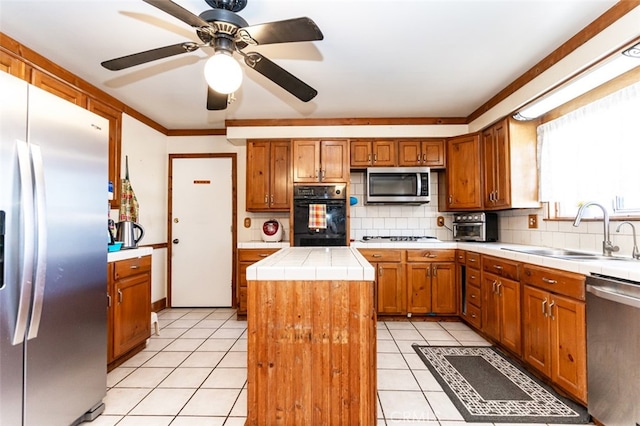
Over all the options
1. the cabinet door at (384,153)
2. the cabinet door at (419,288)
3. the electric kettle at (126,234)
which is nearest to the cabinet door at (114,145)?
the electric kettle at (126,234)

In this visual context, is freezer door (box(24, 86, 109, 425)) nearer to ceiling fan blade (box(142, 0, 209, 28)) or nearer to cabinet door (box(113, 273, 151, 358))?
cabinet door (box(113, 273, 151, 358))

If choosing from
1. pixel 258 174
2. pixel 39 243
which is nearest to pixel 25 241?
pixel 39 243

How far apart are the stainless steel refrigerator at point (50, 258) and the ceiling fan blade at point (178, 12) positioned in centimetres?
74

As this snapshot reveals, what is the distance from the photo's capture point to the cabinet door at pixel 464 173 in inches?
140

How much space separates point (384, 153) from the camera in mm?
3877

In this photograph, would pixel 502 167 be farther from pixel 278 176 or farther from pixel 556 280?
pixel 278 176

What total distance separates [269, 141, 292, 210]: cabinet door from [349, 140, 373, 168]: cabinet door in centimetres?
79

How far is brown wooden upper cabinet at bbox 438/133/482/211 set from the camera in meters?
3.55

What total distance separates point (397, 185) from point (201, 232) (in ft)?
8.61

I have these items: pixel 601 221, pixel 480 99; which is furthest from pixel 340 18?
pixel 601 221

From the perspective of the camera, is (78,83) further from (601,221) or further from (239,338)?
(601,221)

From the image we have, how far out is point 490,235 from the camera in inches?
141

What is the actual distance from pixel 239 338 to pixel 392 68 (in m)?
2.83

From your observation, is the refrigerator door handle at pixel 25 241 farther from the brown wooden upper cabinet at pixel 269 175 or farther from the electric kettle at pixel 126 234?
the brown wooden upper cabinet at pixel 269 175
